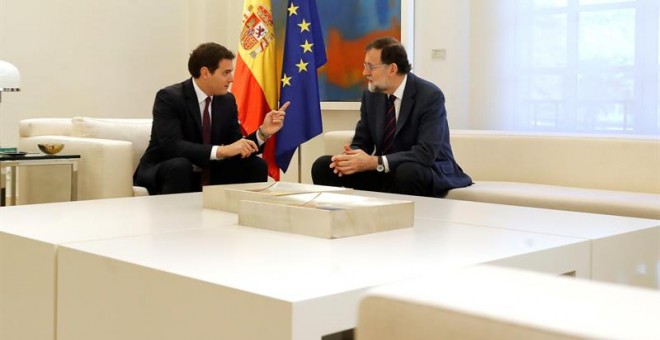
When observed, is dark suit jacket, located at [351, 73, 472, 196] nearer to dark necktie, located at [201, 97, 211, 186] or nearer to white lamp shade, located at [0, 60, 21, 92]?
dark necktie, located at [201, 97, 211, 186]

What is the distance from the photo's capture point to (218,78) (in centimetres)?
443

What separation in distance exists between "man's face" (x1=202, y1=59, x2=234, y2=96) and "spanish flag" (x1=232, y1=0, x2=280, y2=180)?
1050 millimetres

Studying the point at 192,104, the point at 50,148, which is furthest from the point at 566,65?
the point at 50,148

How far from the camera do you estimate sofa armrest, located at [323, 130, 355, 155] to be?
4.80 metres

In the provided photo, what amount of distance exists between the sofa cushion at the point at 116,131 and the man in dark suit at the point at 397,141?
39.8 inches

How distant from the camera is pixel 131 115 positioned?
734 centimetres

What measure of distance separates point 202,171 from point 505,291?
380 centimetres

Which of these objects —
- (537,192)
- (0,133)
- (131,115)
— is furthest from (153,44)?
(537,192)

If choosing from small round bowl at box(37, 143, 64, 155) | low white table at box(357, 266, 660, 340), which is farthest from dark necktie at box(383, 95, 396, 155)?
low white table at box(357, 266, 660, 340)

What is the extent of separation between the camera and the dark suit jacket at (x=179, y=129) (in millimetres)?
4234

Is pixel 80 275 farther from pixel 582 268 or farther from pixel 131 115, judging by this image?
pixel 131 115

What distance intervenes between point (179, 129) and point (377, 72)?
1.06 m

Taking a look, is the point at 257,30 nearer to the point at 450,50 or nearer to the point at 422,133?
the point at 450,50

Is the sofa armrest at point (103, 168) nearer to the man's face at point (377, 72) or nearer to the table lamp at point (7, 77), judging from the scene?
the table lamp at point (7, 77)
